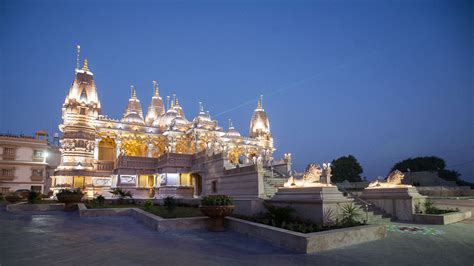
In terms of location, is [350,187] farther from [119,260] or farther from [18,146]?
[18,146]

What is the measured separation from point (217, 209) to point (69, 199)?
1408 centimetres

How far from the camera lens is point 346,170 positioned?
59.2 m

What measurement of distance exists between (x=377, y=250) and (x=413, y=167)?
63.9m

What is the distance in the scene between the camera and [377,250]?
7.99m

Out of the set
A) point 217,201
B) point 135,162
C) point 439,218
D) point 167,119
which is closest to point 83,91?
point 167,119

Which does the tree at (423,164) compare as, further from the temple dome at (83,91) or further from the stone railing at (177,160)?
the temple dome at (83,91)

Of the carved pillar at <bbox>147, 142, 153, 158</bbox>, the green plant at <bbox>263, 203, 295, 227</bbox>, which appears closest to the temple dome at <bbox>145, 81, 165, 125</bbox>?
the carved pillar at <bbox>147, 142, 153, 158</bbox>

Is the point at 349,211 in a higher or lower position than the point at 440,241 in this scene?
higher

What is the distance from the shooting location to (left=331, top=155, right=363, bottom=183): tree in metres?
58.2

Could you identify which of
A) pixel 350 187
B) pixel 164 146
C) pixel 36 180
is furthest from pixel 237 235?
pixel 36 180

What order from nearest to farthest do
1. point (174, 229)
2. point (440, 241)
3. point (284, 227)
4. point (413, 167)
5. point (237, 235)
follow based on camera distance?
point (440, 241), point (284, 227), point (237, 235), point (174, 229), point (413, 167)

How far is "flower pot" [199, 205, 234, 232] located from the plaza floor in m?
0.87

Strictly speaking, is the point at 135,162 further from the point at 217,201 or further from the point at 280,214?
the point at 280,214

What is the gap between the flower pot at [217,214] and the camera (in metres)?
11.5
